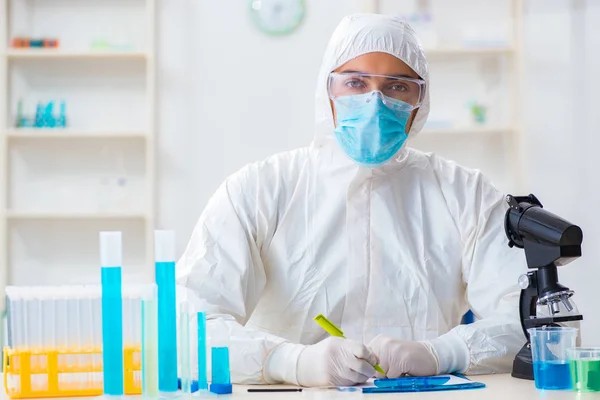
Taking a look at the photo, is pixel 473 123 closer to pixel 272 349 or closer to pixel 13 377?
pixel 272 349

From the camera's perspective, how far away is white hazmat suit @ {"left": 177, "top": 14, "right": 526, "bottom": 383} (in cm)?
208

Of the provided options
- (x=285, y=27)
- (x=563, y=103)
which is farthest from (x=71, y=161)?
(x=563, y=103)

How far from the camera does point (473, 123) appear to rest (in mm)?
4410

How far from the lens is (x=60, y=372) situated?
150 cm

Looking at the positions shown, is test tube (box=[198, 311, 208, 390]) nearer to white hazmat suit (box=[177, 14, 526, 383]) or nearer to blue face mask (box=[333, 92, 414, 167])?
white hazmat suit (box=[177, 14, 526, 383])

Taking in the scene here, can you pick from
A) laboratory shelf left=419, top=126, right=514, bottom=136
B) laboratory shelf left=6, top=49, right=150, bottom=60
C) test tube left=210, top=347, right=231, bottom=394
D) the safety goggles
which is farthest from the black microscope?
laboratory shelf left=6, top=49, right=150, bottom=60

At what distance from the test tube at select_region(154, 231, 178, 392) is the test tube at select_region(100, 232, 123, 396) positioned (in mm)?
66

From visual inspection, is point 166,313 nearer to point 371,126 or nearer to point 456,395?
point 456,395

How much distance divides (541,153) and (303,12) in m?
1.39

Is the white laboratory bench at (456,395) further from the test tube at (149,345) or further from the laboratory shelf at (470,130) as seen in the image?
the laboratory shelf at (470,130)

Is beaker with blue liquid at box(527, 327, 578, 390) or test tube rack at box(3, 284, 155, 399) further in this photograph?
beaker with blue liquid at box(527, 327, 578, 390)

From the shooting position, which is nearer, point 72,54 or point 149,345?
point 149,345

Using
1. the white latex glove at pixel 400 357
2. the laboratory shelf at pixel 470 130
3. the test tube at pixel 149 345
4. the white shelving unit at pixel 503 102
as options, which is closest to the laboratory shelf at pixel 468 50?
the white shelving unit at pixel 503 102

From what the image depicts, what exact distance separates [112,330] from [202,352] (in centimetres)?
19
